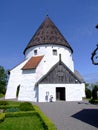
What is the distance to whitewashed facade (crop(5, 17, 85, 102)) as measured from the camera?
36625mm

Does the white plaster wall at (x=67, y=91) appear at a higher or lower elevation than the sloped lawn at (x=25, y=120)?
higher

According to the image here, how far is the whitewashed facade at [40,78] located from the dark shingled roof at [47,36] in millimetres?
365

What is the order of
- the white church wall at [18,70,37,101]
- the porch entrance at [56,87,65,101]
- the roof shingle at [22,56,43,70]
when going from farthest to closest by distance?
the roof shingle at [22,56,43,70] → the porch entrance at [56,87,65,101] → the white church wall at [18,70,37,101]

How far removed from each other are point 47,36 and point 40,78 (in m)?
10.2

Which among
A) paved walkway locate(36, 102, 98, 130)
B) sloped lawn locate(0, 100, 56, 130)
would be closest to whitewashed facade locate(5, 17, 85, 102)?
sloped lawn locate(0, 100, 56, 130)

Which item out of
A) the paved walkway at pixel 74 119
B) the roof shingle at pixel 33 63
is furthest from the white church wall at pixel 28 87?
the paved walkway at pixel 74 119

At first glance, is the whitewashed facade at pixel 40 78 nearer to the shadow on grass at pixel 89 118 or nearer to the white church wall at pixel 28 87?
the white church wall at pixel 28 87

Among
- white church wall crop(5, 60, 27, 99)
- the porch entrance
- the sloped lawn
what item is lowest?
the sloped lawn

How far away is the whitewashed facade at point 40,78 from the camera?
36.6 m

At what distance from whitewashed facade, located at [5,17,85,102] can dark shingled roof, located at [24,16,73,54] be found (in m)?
0.36

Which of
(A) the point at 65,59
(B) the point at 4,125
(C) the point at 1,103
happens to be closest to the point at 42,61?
(A) the point at 65,59

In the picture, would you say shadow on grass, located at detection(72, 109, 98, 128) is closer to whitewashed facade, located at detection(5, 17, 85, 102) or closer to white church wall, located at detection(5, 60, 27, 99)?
whitewashed facade, located at detection(5, 17, 85, 102)

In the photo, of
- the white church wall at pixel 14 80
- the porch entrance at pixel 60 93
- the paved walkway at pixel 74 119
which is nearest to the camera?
the paved walkway at pixel 74 119

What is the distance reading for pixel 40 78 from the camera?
3816cm
